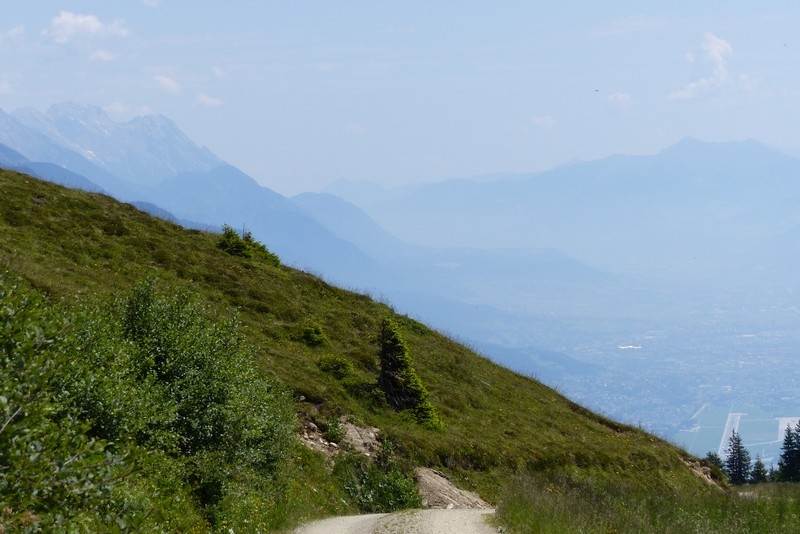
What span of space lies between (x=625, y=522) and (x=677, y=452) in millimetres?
30118

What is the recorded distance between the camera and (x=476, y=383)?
41.7 metres

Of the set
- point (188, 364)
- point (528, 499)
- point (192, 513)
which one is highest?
point (188, 364)

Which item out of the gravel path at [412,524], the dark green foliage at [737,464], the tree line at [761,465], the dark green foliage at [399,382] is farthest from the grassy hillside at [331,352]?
the dark green foliage at [737,464]

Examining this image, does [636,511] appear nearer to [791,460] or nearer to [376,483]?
[376,483]

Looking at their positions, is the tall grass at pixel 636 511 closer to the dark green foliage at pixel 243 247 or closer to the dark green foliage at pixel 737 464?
the dark green foliage at pixel 243 247

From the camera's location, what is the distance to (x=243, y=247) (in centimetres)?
4753

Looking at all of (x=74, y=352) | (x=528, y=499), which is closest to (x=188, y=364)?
(x=74, y=352)

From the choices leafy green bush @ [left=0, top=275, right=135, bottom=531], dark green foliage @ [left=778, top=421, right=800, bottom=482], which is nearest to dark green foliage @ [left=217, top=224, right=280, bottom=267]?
leafy green bush @ [left=0, top=275, right=135, bottom=531]

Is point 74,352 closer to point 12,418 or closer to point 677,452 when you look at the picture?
point 12,418

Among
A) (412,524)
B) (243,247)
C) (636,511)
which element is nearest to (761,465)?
(243,247)

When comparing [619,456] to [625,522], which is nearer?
[625,522]

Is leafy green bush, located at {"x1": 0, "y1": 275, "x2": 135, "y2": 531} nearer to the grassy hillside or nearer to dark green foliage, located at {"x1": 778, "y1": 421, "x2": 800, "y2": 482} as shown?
the grassy hillside

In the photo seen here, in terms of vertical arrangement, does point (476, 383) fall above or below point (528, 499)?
above

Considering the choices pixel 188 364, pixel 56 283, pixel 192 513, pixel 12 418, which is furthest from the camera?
pixel 56 283
